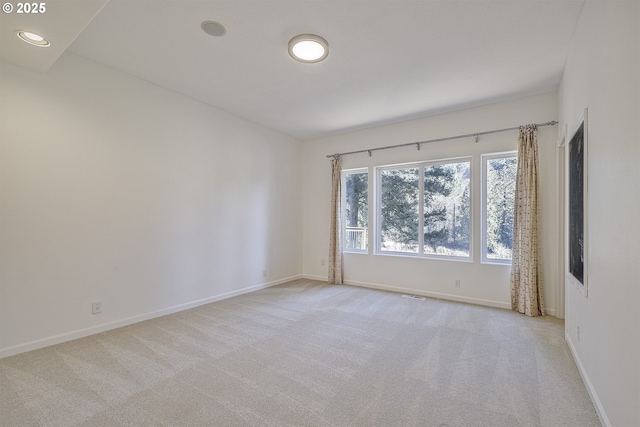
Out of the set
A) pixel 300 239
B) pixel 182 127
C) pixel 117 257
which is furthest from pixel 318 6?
pixel 300 239

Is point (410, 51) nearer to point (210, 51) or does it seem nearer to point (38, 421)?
point (210, 51)

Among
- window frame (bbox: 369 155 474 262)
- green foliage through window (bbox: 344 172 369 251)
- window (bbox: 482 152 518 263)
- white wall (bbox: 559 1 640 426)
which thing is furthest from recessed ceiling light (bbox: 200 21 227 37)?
window (bbox: 482 152 518 263)

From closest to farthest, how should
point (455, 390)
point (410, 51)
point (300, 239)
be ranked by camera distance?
point (455, 390), point (410, 51), point (300, 239)

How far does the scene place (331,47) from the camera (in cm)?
267

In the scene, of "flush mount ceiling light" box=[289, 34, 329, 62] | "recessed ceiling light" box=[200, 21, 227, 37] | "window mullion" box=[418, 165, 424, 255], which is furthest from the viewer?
"window mullion" box=[418, 165, 424, 255]

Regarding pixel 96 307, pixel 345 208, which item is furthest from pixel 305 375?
pixel 345 208

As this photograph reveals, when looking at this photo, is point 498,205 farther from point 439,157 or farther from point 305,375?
point 305,375

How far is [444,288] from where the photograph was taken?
14.4 ft

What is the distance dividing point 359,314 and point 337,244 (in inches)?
72.2

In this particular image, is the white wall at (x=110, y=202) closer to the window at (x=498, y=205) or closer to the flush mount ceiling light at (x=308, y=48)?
the flush mount ceiling light at (x=308, y=48)

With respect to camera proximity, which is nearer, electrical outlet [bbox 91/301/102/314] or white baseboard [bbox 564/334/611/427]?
white baseboard [bbox 564/334/611/427]

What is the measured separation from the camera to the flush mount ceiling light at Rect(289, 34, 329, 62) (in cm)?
252

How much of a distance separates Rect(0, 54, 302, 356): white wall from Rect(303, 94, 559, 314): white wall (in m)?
1.54

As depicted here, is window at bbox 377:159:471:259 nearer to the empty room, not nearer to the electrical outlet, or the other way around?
the empty room
